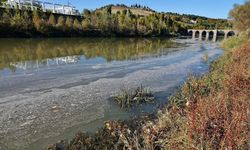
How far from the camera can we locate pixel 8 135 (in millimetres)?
7441

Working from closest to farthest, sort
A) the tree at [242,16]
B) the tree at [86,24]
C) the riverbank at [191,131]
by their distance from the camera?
the riverbank at [191,131]
the tree at [242,16]
the tree at [86,24]

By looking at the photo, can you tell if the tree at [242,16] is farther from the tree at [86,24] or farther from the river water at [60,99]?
the river water at [60,99]

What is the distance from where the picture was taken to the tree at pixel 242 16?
155 ft

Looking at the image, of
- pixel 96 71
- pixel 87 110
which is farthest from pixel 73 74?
pixel 87 110

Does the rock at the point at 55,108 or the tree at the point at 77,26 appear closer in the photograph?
the rock at the point at 55,108

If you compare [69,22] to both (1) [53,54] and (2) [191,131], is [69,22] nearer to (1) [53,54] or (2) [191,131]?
(1) [53,54]

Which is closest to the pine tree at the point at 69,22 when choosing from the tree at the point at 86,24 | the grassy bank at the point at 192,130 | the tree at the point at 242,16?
the tree at the point at 86,24

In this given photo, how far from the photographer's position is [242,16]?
157 feet

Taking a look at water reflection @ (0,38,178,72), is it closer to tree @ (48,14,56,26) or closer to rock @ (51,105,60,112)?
rock @ (51,105,60,112)

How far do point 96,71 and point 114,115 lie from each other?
28.0ft

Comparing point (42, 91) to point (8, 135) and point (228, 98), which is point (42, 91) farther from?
point (228, 98)

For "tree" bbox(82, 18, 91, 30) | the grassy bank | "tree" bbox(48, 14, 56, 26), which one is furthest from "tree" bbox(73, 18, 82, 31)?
the grassy bank

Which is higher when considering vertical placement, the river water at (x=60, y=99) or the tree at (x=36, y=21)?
the tree at (x=36, y=21)

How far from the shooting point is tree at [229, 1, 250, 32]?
4725 centimetres
